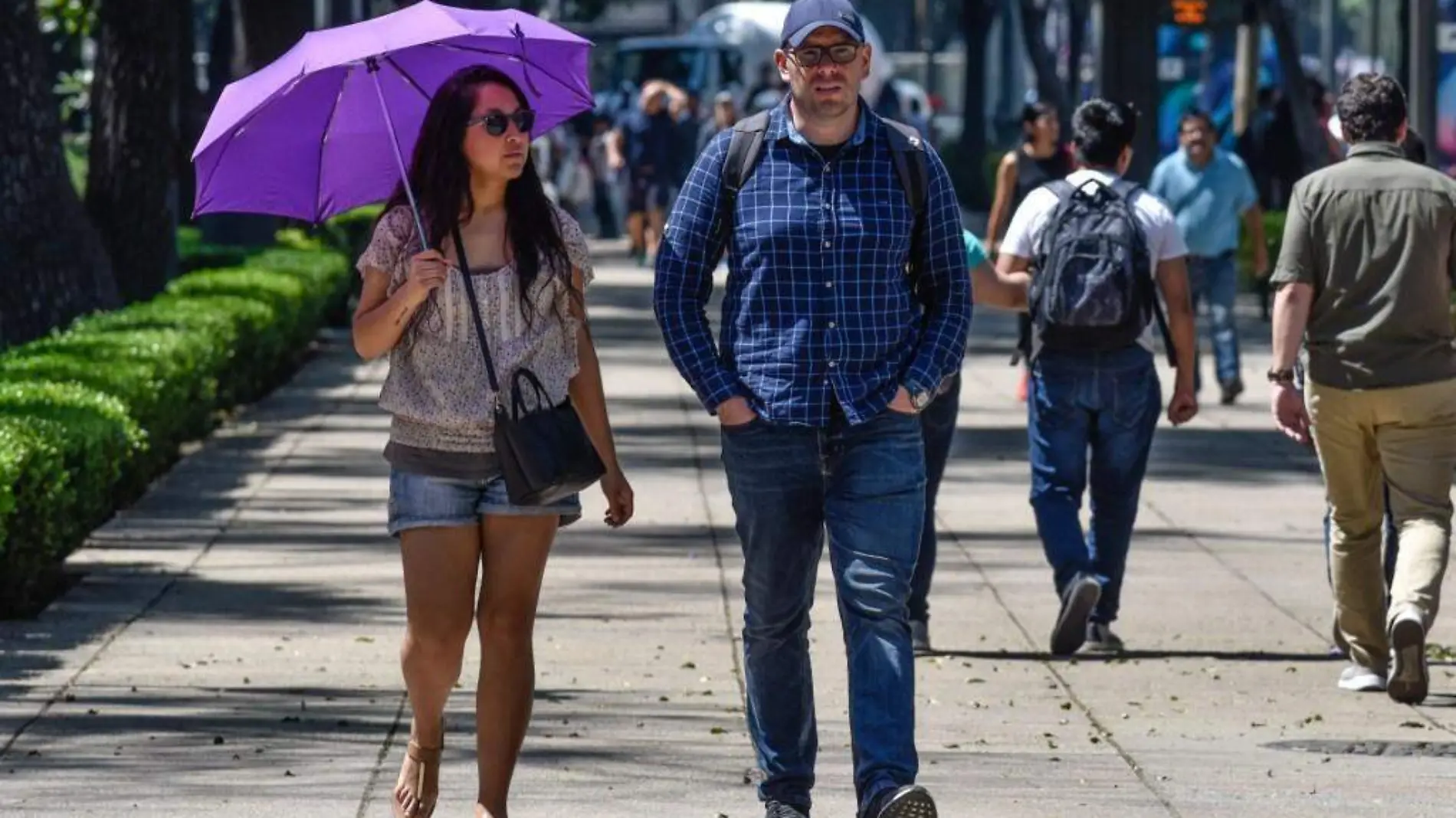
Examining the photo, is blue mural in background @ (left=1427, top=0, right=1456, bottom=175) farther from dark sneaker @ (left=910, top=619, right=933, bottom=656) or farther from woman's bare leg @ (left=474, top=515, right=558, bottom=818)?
woman's bare leg @ (left=474, top=515, right=558, bottom=818)

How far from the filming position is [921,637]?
9211 mm

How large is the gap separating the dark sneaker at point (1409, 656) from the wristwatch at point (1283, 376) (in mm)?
691

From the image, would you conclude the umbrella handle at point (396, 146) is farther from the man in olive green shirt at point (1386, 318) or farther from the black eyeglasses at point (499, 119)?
the man in olive green shirt at point (1386, 318)

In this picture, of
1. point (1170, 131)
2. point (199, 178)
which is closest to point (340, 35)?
point (199, 178)

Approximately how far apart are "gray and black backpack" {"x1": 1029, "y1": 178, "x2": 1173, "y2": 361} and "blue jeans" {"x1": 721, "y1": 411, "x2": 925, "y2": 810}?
2771 millimetres

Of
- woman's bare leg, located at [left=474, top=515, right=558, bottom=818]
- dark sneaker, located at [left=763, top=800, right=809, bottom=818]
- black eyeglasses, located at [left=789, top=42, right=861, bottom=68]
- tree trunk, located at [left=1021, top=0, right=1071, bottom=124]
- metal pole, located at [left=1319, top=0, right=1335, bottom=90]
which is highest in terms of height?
black eyeglasses, located at [left=789, top=42, right=861, bottom=68]

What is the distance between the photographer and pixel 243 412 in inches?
675

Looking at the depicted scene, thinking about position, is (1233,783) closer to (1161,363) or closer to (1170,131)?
(1161,363)

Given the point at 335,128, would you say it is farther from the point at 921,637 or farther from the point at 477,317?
the point at 921,637

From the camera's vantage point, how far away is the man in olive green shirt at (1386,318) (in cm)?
840

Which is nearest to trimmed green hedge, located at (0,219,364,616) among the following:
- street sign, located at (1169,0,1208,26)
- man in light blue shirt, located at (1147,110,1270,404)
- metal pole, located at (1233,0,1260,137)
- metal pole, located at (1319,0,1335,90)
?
man in light blue shirt, located at (1147,110,1270,404)

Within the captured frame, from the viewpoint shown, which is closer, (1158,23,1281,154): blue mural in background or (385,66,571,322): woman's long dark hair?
(385,66,571,322): woman's long dark hair

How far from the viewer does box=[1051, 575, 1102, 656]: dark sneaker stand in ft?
29.6

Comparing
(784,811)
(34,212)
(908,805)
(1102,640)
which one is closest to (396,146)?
(784,811)
